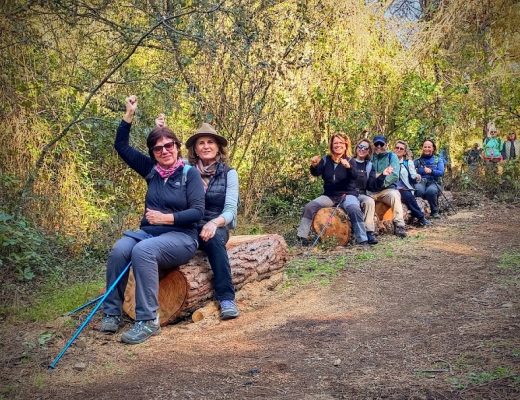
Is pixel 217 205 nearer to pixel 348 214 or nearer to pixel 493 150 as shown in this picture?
pixel 348 214

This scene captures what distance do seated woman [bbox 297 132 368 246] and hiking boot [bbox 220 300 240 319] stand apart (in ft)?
11.0

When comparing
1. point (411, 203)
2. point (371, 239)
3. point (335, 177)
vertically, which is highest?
point (335, 177)

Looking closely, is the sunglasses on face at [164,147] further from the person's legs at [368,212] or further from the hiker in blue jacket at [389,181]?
the hiker in blue jacket at [389,181]

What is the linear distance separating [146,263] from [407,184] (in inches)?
253

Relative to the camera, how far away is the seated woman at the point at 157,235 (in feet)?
15.5

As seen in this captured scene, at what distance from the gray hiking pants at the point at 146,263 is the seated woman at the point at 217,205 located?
0.74ft

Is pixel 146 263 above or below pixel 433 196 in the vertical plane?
above

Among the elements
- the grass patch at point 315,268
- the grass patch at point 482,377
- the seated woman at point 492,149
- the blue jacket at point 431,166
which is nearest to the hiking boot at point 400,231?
the grass patch at point 315,268

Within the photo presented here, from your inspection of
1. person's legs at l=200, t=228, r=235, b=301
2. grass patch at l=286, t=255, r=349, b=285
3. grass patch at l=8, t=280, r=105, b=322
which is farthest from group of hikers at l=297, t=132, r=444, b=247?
grass patch at l=8, t=280, r=105, b=322

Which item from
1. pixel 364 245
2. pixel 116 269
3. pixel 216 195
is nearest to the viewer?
pixel 116 269

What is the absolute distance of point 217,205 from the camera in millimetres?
5617

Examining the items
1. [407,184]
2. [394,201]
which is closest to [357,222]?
[394,201]

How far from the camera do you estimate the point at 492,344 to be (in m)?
3.86

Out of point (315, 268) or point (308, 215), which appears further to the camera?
point (308, 215)
